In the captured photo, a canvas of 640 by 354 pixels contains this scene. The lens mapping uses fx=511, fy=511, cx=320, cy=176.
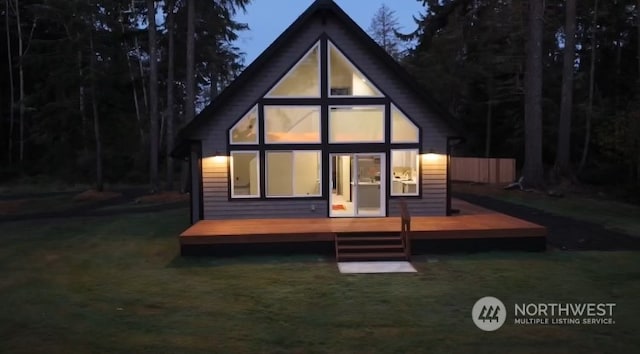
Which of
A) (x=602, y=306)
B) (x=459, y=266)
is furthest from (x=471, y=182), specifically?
(x=602, y=306)

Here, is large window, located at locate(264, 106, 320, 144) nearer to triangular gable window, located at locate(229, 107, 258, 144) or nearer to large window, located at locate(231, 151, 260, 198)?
triangular gable window, located at locate(229, 107, 258, 144)

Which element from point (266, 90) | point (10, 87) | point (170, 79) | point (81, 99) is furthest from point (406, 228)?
point (10, 87)

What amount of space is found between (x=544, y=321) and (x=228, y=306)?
4015 millimetres

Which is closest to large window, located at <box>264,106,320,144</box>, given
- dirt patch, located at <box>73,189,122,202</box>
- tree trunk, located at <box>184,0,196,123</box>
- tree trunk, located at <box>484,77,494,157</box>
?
tree trunk, located at <box>184,0,196,123</box>

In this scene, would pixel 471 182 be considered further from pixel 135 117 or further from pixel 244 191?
pixel 135 117

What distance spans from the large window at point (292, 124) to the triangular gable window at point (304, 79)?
37 cm

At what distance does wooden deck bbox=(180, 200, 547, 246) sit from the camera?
1038 cm

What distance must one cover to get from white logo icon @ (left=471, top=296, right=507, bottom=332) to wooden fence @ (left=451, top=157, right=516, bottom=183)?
71.4 ft

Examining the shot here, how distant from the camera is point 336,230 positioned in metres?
10.8

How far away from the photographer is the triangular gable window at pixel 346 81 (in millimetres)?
13305

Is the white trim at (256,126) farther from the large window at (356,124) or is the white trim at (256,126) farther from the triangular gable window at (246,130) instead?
the large window at (356,124)

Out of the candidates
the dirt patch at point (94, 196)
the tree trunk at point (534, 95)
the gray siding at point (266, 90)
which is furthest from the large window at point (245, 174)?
the dirt patch at point (94, 196)

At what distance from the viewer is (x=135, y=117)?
36.2 m

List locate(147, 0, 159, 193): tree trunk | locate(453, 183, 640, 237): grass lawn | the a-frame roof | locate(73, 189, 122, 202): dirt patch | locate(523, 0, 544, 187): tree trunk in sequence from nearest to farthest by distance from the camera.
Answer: the a-frame roof → locate(453, 183, 640, 237): grass lawn → locate(523, 0, 544, 187): tree trunk → locate(147, 0, 159, 193): tree trunk → locate(73, 189, 122, 202): dirt patch
